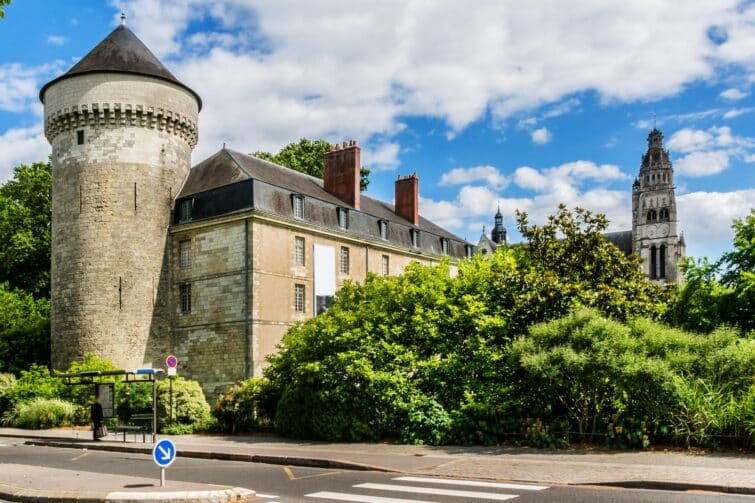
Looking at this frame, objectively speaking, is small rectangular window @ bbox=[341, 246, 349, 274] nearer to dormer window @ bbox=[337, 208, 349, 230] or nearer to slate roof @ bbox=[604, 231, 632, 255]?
dormer window @ bbox=[337, 208, 349, 230]

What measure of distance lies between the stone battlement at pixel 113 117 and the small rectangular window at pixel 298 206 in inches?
276

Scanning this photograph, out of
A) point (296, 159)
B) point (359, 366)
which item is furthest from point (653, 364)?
point (296, 159)

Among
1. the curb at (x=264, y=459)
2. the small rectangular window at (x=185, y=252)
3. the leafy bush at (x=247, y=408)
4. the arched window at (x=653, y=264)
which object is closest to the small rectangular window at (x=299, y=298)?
the small rectangular window at (x=185, y=252)

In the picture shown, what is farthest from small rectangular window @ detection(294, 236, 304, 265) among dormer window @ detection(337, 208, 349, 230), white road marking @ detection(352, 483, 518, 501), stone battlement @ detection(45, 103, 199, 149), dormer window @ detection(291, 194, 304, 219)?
white road marking @ detection(352, 483, 518, 501)

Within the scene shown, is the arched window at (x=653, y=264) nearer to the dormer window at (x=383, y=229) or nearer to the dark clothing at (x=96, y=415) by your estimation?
the dormer window at (x=383, y=229)

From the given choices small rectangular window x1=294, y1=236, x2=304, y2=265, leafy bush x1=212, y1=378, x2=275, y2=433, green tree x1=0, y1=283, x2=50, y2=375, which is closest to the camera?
A: leafy bush x1=212, y1=378, x2=275, y2=433

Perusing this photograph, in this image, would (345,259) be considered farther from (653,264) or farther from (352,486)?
(653,264)

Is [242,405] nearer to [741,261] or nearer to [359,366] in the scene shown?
[359,366]

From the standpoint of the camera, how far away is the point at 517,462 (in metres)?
14.0

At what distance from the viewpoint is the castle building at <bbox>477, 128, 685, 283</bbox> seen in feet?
351

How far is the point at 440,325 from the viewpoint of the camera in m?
19.4

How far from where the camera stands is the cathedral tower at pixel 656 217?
352ft

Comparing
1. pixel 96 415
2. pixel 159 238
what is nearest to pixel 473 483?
pixel 96 415

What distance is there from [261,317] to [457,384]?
16.0 metres
